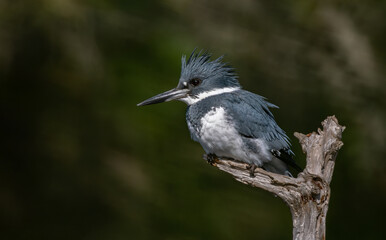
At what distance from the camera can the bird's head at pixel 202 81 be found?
9.77 ft

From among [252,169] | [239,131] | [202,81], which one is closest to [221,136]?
[239,131]

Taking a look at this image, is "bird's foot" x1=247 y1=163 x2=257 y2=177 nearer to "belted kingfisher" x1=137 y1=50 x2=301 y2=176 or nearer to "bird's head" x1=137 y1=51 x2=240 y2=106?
"belted kingfisher" x1=137 y1=50 x2=301 y2=176

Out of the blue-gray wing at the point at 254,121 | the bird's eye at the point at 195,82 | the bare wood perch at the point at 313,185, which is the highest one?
the bird's eye at the point at 195,82

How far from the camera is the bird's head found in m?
2.98

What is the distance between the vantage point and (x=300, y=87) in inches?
185

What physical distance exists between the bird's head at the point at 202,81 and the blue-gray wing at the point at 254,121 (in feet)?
0.58

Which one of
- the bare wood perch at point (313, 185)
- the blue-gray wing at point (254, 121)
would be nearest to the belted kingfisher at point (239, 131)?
the blue-gray wing at point (254, 121)

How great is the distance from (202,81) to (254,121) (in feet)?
1.41

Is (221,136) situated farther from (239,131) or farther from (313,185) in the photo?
(313,185)

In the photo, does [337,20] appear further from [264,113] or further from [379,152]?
[264,113]

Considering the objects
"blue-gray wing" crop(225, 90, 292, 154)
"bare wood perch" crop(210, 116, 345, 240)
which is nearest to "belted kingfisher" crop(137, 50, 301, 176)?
"blue-gray wing" crop(225, 90, 292, 154)

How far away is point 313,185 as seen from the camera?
229cm

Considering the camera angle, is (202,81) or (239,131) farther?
(202,81)

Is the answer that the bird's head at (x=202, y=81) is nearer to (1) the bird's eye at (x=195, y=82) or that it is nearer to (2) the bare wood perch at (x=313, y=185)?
(1) the bird's eye at (x=195, y=82)
